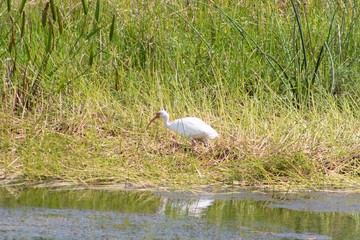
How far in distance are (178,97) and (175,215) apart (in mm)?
3011

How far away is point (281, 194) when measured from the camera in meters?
4.57

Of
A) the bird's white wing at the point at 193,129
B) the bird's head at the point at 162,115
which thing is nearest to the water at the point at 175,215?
the bird's white wing at the point at 193,129

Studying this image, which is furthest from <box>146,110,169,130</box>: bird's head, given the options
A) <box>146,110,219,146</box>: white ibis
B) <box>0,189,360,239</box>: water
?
<box>0,189,360,239</box>: water

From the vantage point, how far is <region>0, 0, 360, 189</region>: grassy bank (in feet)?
16.6

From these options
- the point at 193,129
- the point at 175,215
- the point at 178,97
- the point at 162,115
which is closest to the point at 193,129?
the point at 193,129

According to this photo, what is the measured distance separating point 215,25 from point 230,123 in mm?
1970

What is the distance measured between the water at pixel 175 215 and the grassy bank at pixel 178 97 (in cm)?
43

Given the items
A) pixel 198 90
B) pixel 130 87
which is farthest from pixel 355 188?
pixel 130 87

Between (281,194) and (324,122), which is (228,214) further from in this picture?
(324,122)

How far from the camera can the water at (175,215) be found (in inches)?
132

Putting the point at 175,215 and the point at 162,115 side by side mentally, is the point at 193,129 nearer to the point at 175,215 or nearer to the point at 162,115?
the point at 162,115

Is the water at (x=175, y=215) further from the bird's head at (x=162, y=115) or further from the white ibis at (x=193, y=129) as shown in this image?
the bird's head at (x=162, y=115)

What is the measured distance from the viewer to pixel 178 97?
6.67m

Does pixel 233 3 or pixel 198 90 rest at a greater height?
pixel 233 3
